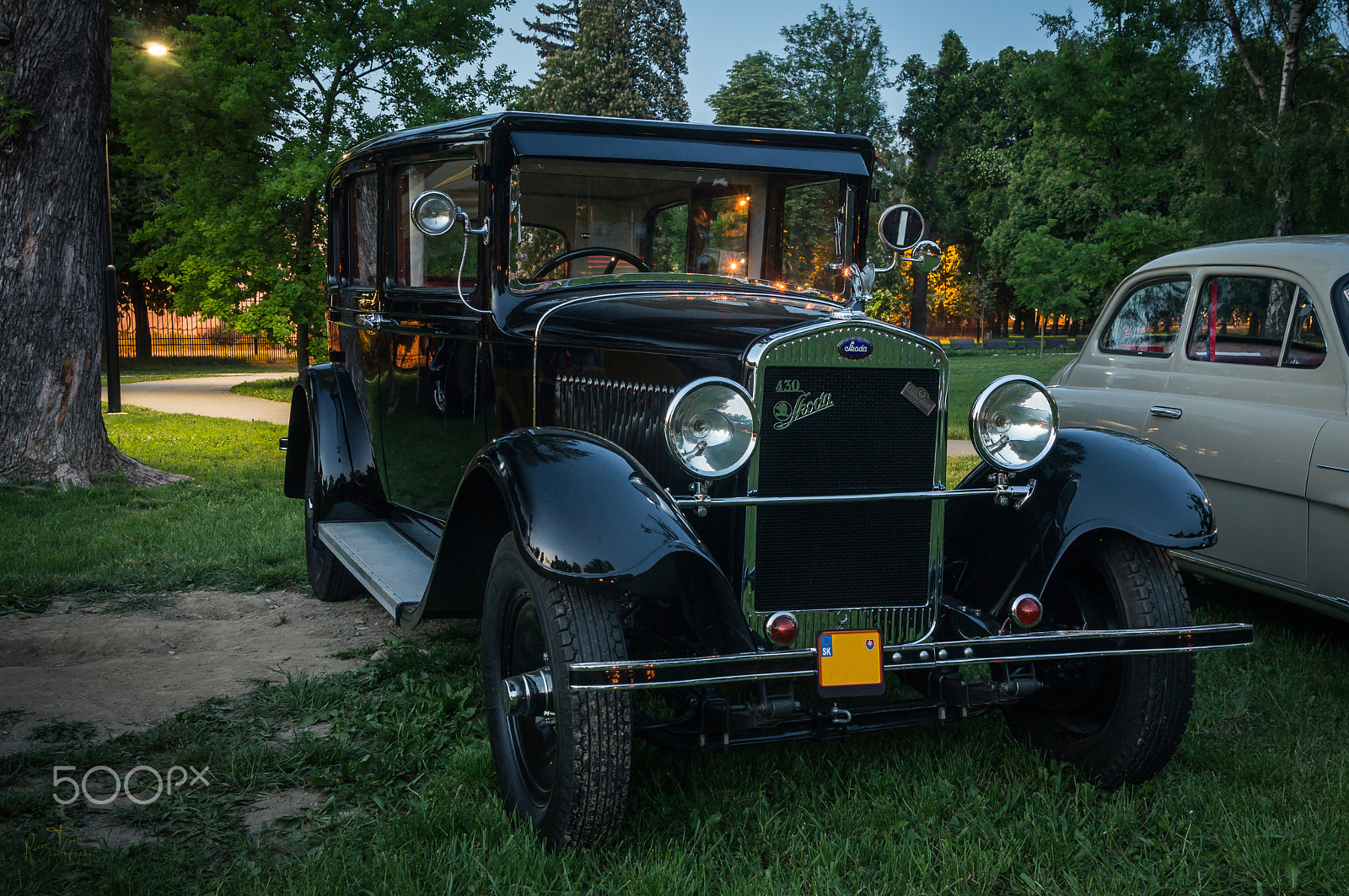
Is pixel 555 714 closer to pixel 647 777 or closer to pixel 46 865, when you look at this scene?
pixel 647 777

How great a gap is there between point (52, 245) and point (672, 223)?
6187 mm

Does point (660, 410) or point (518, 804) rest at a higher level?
point (660, 410)

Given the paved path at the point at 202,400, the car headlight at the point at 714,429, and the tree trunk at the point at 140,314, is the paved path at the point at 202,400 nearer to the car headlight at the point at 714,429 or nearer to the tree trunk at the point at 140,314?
the tree trunk at the point at 140,314

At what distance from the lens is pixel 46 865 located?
2582 millimetres

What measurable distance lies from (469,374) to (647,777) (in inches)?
68.7

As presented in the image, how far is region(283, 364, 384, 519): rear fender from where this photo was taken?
5.09 metres

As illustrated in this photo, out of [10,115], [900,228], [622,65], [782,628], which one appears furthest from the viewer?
[622,65]

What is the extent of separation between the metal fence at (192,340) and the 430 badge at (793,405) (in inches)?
1224

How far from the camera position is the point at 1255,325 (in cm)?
473

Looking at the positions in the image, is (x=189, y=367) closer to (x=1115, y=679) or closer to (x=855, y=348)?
(x=855, y=348)

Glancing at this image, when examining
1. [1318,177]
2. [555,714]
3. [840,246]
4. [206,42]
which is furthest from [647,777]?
[206,42]

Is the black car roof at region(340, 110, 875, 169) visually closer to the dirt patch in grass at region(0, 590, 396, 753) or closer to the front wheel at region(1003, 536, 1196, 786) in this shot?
the front wheel at region(1003, 536, 1196, 786)

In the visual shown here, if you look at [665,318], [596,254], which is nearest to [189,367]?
[596,254]

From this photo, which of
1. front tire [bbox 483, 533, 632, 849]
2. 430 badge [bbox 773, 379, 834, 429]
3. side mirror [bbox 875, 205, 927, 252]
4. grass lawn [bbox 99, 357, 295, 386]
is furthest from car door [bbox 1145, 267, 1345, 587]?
grass lawn [bbox 99, 357, 295, 386]
